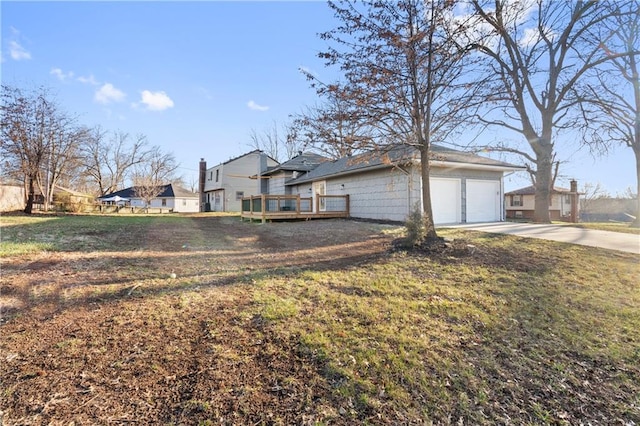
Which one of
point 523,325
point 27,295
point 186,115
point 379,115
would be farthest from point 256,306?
point 186,115

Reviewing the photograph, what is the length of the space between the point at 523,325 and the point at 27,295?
19.8 feet

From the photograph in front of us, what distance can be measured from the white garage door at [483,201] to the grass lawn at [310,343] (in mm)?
8203

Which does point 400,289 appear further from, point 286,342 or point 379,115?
point 379,115

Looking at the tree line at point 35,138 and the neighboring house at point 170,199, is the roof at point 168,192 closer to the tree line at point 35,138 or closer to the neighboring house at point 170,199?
the neighboring house at point 170,199

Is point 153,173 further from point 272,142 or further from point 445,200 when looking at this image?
point 445,200

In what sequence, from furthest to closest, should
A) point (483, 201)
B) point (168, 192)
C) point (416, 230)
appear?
point (168, 192) → point (483, 201) → point (416, 230)

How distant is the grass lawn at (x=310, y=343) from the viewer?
7.33ft

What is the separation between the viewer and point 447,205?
13.0 meters

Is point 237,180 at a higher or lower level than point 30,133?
lower

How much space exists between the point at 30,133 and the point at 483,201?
2164 centimetres

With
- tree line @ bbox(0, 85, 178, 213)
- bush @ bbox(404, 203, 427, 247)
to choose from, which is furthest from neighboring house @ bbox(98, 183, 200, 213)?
bush @ bbox(404, 203, 427, 247)

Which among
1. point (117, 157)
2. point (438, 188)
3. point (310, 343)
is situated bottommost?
point (310, 343)

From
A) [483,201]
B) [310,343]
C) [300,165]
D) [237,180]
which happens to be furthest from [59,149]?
[483,201]

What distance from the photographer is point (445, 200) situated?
1291cm
